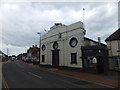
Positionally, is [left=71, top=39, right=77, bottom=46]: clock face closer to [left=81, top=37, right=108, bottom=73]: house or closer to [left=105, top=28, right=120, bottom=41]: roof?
[left=81, top=37, right=108, bottom=73]: house

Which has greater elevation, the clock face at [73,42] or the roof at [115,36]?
the roof at [115,36]

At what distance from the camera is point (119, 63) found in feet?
92.3

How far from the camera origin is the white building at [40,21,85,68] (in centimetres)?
2723

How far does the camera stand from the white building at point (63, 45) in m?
27.2

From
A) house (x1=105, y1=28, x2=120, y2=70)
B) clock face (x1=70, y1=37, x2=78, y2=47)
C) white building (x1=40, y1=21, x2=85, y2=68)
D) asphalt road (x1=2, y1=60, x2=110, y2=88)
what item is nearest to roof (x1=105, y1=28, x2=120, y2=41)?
house (x1=105, y1=28, x2=120, y2=70)

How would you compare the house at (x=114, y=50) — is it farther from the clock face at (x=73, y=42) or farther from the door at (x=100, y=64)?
the clock face at (x=73, y=42)

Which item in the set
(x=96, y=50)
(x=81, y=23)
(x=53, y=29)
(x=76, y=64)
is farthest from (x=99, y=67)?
(x=53, y=29)

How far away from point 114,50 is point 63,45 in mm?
10080

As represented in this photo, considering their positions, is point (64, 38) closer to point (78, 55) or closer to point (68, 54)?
point (68, 54)

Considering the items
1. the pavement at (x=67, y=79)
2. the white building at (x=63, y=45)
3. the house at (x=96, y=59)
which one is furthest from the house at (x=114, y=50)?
the pavement at (x=67, y=79)

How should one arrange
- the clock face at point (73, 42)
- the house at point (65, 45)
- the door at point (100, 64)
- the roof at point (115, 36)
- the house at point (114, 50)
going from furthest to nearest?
the roof at point (115, 36) < the house at point (114, 50) < the clock face at point (73, 42) < the house at point (65, 45) < the door at point (100, 64)

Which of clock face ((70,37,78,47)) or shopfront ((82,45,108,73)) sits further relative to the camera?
clock face ((70,37,78,47))

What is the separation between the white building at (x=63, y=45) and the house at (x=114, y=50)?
709 centimetres

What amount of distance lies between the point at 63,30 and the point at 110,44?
32.6 ft
